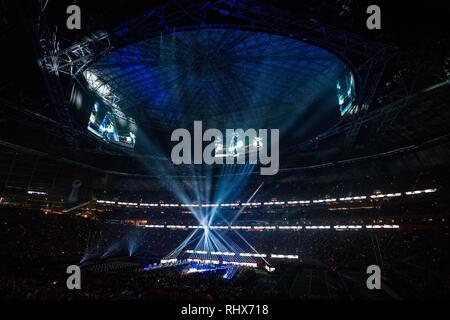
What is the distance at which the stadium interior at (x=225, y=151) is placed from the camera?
14312 millimetres

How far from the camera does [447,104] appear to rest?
18.0 meters

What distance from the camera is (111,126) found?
29.2 m

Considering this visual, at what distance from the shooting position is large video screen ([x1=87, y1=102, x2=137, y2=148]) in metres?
25.1

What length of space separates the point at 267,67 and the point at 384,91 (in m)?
10.2

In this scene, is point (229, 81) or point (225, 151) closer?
point (229, 81)

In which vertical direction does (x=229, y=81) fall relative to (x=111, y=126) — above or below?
above

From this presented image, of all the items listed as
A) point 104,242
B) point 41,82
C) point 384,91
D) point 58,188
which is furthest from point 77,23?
point 104,242

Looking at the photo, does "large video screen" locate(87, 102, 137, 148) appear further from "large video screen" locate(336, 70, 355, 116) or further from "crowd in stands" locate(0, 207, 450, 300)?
"large video screen" locate(336, 70, 355, 116)

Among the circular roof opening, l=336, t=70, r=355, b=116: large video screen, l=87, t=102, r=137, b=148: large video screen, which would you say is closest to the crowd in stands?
l=87, t=102, r=137, b=148: large video screen

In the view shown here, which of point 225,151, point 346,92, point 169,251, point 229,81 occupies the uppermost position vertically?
point 229,81

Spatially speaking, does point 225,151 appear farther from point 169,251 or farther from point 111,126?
point 169,251

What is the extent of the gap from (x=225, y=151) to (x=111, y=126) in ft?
49.0

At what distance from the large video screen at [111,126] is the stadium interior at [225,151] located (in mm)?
277

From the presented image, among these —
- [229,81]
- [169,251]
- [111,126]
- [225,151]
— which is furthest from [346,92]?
[169,251]
